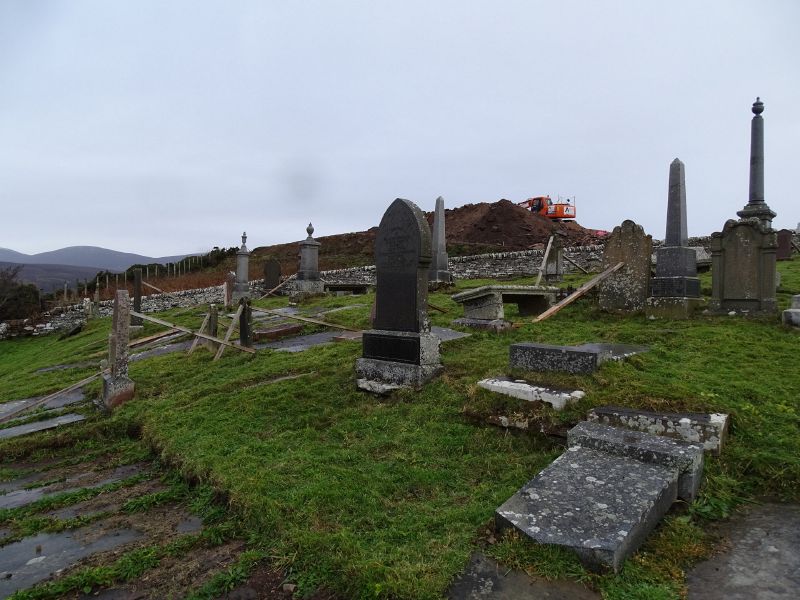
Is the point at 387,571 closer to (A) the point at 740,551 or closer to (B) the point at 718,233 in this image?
(A) the point at 740,551

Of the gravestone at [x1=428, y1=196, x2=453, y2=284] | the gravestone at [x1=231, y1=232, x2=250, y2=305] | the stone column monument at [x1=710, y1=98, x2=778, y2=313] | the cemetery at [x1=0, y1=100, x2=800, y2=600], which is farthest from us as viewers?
the gravestone at [x1=231, y1=232, x2=250, y2=305]

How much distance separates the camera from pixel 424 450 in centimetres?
429

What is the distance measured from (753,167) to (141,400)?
56.5 ft

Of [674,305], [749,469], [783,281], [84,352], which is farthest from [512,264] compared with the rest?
[749,469]

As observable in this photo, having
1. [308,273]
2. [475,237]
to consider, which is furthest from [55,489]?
[475,237]

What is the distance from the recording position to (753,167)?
14773 millimetres

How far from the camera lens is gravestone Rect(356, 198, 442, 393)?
5965 millimetres

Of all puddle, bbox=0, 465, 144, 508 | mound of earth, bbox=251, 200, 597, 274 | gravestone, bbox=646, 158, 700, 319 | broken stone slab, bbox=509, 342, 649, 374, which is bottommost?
puddle, bbox=0, 465, 144, 508

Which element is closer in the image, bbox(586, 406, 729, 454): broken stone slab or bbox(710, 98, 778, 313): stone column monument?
bbox(586, 406, 729, 454): broken stone slab

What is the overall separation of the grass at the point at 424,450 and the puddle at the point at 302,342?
1.33 meters

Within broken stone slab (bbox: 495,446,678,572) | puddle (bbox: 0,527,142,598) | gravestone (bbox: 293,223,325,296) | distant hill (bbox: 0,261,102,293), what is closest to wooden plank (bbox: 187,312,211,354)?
puddle (bbox: 0,527,142,598)

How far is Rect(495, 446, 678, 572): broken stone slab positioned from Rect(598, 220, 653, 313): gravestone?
695 cm

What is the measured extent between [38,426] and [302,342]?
4.49m

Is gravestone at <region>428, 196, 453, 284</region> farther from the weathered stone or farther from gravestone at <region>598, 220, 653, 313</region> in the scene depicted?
the weathered stone
